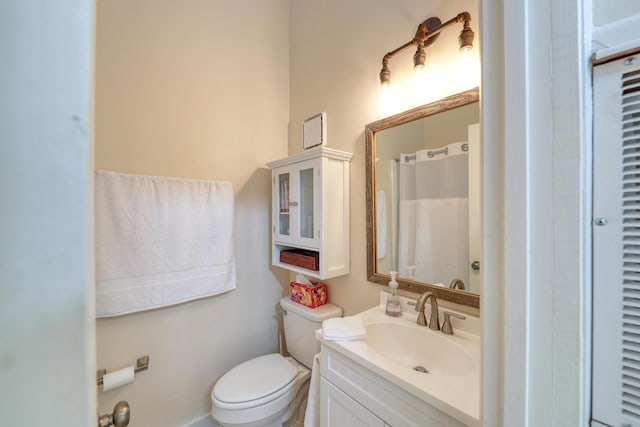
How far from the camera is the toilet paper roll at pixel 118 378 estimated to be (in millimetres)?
1126

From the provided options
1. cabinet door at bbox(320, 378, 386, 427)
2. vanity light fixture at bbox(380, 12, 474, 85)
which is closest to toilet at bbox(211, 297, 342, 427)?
cabinet door at bbox(320, 378, 386, 427)

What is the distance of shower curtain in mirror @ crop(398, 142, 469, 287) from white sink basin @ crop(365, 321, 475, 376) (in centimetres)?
23

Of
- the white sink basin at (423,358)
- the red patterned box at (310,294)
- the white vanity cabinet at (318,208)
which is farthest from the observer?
the red patterned box at (310,294)

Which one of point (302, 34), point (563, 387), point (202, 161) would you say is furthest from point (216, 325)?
point (302, 34)

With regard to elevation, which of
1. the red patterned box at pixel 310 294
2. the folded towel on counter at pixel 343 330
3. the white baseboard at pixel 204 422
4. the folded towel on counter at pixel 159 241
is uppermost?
the folded towel on counter at pixel 159 241

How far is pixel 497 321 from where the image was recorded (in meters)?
0.35

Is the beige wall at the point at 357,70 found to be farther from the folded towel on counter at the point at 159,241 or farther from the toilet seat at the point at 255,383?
the folded towel on counter at the point at 159,241

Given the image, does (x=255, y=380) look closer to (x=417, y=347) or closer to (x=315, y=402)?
(x=315, y=402)

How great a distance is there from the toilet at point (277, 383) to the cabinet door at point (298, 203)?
44 centimetres

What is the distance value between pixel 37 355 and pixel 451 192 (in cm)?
117

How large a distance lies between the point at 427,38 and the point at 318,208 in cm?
91

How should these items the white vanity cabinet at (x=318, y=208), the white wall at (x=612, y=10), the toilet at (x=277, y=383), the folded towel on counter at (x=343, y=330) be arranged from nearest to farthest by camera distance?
the white wall at (x=612, y=10) < the folded towel on counter at (x=343, y=330) < the toilet at (x=277, y=383) < the white vanity cabinet at (x=318, y=208)

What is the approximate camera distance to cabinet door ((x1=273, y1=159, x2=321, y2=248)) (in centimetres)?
136

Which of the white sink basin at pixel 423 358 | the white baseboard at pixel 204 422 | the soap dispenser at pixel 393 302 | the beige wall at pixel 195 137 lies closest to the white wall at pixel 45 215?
the white sink basin at pixel 423 358
